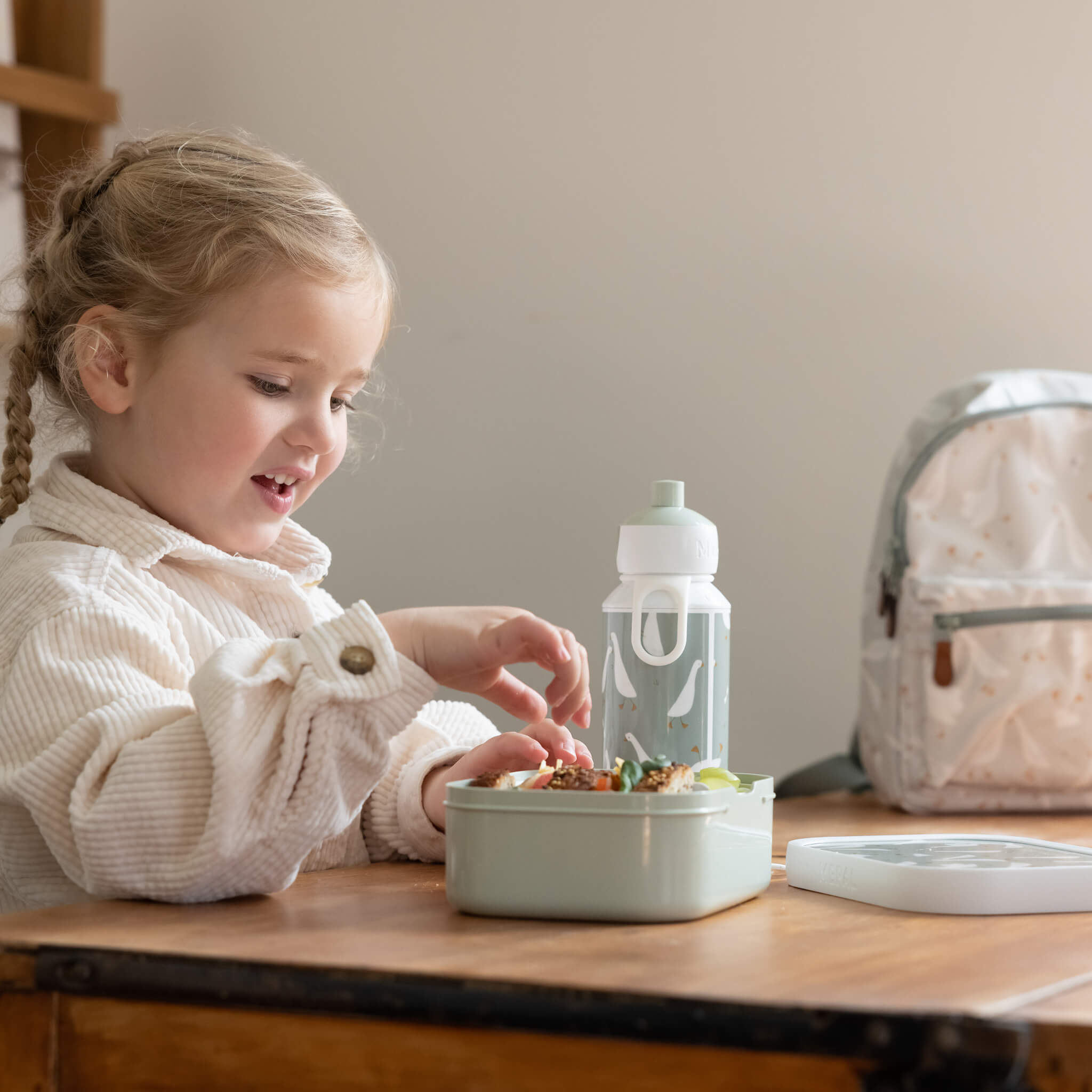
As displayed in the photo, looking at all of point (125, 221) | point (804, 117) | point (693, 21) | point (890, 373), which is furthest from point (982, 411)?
point (125, 221)

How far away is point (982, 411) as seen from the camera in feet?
3.80

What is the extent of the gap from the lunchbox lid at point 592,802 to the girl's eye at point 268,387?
348mm

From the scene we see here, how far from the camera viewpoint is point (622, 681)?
2.88ft

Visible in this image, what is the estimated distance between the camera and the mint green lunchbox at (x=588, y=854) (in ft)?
1.82

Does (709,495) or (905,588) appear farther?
(709,495)

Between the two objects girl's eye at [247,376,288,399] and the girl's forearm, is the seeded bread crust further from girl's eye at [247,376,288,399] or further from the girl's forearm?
girl's eye at [247,376,288,399]

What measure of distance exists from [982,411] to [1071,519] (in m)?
0.13

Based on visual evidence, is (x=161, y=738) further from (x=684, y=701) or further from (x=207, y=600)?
(x=684, y=701)

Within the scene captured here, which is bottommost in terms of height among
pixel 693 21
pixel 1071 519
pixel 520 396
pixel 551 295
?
pixel 1071 519

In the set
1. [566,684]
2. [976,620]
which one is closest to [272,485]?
[566,684]

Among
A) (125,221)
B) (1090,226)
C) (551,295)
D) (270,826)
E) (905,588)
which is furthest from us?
(551,295)

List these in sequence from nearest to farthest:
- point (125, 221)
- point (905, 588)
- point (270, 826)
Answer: point (270, 826) < point (125, 221) < point (905, 588)

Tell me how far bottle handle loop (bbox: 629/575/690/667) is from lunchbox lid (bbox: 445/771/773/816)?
245 millimetres

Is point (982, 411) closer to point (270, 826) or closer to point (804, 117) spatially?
point (804, 117)
